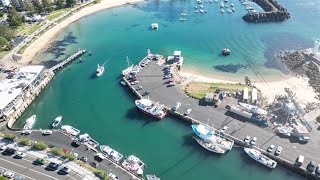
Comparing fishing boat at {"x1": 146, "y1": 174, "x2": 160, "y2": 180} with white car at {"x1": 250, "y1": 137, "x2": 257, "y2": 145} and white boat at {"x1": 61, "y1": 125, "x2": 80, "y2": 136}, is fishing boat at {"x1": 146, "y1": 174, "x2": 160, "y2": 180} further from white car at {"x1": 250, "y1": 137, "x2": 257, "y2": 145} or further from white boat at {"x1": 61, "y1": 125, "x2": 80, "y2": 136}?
white car at {"x1": 250, "y1": 137, "x2": 257, "y2": 145}

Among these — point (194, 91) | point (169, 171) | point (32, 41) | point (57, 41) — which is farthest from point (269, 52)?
point (32, 41)

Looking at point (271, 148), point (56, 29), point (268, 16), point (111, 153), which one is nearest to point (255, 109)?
point (271, 148)

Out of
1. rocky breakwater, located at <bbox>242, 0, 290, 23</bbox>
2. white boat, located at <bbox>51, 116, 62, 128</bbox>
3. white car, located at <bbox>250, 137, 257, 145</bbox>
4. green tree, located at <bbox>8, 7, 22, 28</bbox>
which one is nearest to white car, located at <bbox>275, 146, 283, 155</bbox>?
white car, located at <bbox>250, 137, 257, 145</bbox>

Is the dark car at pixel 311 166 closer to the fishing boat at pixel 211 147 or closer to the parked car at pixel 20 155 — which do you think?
the fishing boat at pixel 211 147

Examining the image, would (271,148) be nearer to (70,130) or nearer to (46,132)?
(70,130)

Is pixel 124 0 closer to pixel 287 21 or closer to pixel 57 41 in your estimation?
pixel 57 41

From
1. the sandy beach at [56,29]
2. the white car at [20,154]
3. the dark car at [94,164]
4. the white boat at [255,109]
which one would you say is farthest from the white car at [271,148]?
the sandy beach at [56,29]
